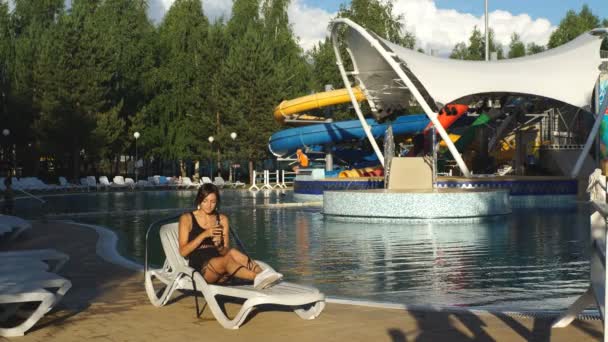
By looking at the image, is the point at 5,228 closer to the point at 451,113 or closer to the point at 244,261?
the point at 244,261

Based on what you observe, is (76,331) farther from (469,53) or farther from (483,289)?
(469,53)

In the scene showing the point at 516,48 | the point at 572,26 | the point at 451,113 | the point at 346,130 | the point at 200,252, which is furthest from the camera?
the point at 516,48

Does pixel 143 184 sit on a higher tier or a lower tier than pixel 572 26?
lower

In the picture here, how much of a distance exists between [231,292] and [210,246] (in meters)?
0.88

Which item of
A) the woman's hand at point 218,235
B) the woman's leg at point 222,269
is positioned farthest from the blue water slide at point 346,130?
the woman's leg at point 222,269

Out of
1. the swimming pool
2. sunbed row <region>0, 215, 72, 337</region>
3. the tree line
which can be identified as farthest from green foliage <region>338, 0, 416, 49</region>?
sunbed row <region>0, 215, 72, 337</region>

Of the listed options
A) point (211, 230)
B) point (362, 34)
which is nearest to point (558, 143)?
point (362, 34)

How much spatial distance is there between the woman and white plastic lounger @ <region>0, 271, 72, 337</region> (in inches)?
41.1

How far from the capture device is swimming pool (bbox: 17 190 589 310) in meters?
8.23

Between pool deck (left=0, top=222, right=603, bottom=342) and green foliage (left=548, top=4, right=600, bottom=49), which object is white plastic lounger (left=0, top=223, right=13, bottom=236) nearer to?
pool deck (left=0, top=222, right=603, bottom=342)

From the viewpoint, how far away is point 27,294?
18.5 ft

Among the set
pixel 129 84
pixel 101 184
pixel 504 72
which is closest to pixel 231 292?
pixel 504 72

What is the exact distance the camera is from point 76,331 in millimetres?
5891

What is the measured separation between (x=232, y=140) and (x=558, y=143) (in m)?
18.6
